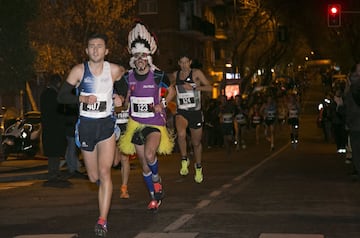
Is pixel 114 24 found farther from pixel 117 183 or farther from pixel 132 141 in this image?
pixel 132 141

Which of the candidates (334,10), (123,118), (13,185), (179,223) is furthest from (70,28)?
(179,223)

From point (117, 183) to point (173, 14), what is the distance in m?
42.3

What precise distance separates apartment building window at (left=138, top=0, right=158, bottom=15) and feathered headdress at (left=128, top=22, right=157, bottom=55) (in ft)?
146

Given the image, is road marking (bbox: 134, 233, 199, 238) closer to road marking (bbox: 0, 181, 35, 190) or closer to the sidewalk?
road marking (bbox: 0, 181, 35, 190)

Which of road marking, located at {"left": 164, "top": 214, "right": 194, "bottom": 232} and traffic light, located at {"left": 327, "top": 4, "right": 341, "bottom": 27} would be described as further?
traffic light, located at {"left": 327, "top": 4, "right": 341, "bottom": 27}

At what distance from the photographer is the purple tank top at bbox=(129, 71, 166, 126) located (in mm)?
11742

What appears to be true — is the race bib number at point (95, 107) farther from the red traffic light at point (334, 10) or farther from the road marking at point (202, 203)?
the red traffic light at point (334, 10)

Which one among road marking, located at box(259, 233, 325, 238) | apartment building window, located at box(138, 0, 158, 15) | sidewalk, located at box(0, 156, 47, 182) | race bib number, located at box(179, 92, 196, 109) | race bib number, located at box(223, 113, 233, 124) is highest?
apartment building window, located at box(138, 0, 158, 15)

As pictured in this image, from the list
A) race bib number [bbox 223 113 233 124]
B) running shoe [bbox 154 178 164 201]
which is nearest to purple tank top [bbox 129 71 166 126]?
running shoe [bbox 154 178 164 201]

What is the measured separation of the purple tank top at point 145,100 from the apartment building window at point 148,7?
44.6m

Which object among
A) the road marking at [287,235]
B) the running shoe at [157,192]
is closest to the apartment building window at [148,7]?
the running shoe at [157,192]

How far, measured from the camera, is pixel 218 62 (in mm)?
77875

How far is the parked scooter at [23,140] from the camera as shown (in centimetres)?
2505

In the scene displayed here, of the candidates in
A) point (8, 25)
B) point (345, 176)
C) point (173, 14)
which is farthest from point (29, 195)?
point (173, 14)
